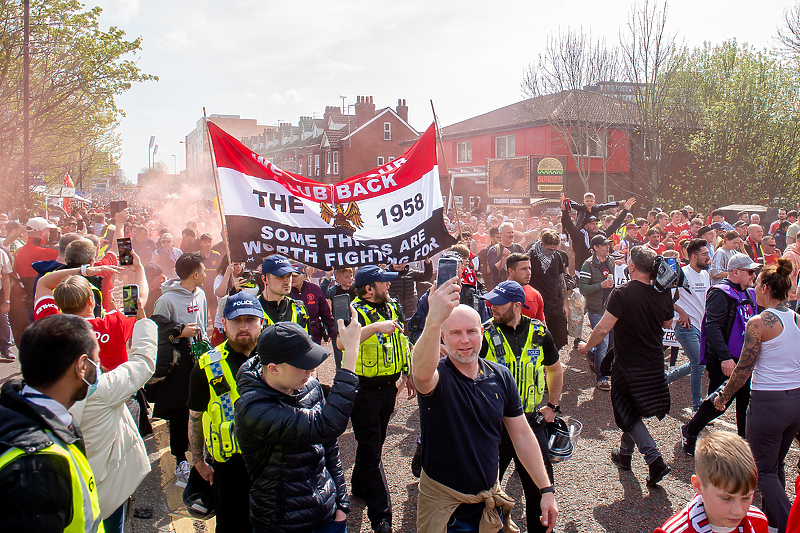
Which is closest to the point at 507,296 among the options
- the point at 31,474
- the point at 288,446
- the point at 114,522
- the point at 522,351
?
the point at 522,351

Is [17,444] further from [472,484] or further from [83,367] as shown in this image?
[472,484]

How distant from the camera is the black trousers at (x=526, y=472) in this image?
12.3 feet

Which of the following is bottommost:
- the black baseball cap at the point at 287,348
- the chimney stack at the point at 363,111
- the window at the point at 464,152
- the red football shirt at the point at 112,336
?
the red football shirt at the point at 112,336

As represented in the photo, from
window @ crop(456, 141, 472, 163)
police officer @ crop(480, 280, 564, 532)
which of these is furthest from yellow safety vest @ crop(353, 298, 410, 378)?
window @ crop(456, 141, 472, 163)

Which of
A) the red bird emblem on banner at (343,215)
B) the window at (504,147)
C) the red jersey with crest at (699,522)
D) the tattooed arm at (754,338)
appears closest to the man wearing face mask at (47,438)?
the red jersey with crest at (699,522)

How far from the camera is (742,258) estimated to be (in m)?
5.07

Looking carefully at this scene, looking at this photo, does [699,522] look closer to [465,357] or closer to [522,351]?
[465,357]

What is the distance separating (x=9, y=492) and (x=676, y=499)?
183 inches

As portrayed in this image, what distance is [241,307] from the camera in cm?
359

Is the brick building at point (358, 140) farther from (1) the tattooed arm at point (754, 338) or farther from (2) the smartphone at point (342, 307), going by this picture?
(2) the smartphone at point (342, 307)

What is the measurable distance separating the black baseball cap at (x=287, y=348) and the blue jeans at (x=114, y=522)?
138 centimetres

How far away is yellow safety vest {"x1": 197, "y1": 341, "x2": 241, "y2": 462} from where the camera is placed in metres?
3.36

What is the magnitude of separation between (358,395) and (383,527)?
101 centimetres

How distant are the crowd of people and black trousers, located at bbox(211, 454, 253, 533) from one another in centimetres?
1
